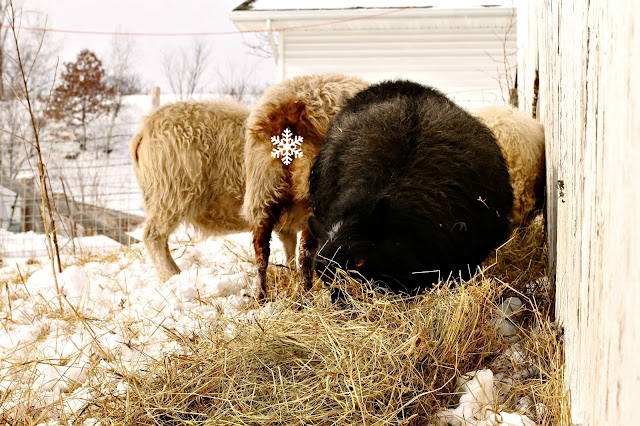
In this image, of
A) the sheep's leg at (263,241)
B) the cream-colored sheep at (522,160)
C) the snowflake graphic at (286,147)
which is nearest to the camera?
the snowflake graphic at (286,147)

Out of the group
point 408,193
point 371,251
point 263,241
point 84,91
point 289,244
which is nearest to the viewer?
point 371,251

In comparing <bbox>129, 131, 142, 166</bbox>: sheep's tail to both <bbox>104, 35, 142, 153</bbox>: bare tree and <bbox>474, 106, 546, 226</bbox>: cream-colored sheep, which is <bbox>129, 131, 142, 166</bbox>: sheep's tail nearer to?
<bbox>474, 106, 546, 226</bbox>: cream-colored sheep

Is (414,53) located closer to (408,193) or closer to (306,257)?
(306,257)

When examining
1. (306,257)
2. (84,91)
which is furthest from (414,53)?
(84,91)

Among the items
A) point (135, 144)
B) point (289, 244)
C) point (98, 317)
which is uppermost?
point (135, 144)

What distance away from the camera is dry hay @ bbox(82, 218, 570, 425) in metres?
2.57

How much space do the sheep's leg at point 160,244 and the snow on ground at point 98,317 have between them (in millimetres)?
133

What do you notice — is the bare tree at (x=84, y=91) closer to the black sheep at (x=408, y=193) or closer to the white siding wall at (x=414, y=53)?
the white siding wall at (x=414, y=53)

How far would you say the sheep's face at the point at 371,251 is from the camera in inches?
127

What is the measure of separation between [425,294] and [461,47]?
1217 centimetres

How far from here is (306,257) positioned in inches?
180

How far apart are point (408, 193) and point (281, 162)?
4.47ft

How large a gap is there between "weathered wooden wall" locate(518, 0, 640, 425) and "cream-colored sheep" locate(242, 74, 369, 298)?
2.09 meters

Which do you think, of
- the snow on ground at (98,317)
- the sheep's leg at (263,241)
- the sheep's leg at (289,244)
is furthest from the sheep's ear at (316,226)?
the sheep's leg at (289,244)
